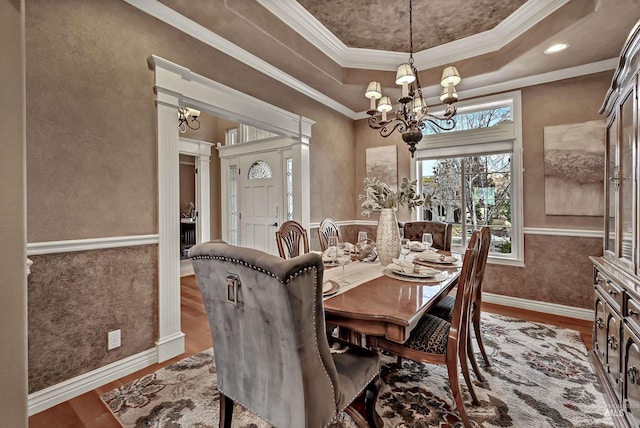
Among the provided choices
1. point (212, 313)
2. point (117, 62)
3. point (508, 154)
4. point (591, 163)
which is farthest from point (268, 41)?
point (591, 163)

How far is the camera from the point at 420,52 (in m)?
3.43

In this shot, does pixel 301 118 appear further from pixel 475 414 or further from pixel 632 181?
pixel 475 414

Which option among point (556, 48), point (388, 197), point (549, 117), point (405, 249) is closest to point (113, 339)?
point (388, 197)

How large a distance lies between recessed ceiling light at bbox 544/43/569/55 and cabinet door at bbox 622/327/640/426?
8.62 feet

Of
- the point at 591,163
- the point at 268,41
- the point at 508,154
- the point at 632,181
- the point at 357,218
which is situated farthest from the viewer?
the point at 357,218

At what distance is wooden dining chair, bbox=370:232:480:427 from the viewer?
1.39 meters

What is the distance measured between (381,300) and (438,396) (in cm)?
91

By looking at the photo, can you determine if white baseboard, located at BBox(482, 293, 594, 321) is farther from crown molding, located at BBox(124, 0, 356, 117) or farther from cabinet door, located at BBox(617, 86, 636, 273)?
crown molding, located at BBox(124, 0, 356, 117)

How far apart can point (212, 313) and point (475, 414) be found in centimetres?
158

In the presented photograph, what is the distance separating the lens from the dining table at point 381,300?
1208 mm

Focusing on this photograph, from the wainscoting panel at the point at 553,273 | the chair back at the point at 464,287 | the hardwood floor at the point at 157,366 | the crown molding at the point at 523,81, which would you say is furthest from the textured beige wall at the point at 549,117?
the chair back at the point at 464,287

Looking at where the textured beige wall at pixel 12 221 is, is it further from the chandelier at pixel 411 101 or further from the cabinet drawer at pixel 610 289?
the cabinet drawer at pixel 610 289

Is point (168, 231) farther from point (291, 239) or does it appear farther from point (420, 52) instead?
point (420, 52)

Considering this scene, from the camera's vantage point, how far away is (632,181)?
159 cm
